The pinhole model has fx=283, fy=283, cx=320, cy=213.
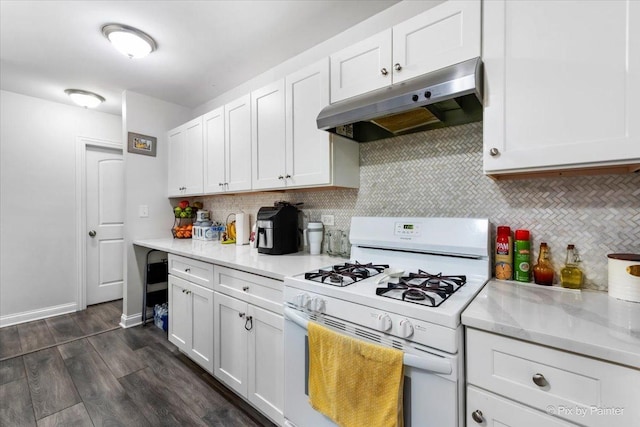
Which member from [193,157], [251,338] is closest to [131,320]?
[193,157]

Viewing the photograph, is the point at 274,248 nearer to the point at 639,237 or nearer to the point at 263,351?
the point at 263,351

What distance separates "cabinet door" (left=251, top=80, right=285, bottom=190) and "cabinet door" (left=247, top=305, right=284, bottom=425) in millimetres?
922

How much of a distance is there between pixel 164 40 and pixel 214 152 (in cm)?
92

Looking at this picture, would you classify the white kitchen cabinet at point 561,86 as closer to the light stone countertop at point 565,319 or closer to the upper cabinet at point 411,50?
the upper cabinet at point 411,50

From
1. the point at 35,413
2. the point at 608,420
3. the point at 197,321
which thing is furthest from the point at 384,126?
the point at 35,413

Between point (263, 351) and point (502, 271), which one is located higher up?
point (502, 271)

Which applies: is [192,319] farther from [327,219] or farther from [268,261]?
[327,219]

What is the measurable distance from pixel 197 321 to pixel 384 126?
1.86 meters

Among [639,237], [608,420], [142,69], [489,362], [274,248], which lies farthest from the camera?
[142,69]

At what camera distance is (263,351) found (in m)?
1.56

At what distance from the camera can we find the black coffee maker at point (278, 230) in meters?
2.06

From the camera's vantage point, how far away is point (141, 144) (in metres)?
3.07

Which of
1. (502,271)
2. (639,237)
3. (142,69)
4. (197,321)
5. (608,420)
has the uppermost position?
(142,69)

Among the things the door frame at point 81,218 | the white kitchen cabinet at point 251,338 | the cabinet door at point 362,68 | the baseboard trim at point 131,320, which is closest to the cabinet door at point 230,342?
the white kitchen cabinet at point 251,338
